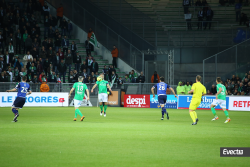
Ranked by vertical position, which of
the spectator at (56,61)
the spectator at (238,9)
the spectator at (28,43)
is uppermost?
the spectator at (238,9)

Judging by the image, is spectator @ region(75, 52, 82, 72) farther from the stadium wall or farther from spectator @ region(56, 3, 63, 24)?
spectator @ region(56, 3, 63, 24)

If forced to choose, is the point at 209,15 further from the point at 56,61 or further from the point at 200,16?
the point at 56,61

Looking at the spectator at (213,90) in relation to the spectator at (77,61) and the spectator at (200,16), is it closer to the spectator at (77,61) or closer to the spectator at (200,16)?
the spectator at (200,16)

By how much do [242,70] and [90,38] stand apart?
1554 centimetres

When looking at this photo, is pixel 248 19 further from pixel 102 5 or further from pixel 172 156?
pixel 172 156

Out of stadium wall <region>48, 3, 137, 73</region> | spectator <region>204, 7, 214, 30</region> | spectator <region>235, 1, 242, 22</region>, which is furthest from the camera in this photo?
spectator <region>235, 1, 242, 22</region>

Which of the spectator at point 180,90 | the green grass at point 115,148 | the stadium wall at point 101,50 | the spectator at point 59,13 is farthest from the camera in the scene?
the spectator at point 59,13

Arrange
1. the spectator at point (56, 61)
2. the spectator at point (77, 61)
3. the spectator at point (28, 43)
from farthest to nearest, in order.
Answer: the spectator at point (77, 61), the spectator at point (28, 43), the spectator at point (56, 61)

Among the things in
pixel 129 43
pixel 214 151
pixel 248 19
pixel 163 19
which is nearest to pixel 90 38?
pixel 129 43

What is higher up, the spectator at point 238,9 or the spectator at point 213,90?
the spectator at point 238,9

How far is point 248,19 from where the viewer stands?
38781 mm

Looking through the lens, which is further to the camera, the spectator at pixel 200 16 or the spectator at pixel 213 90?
the spectator at pixel 200 16

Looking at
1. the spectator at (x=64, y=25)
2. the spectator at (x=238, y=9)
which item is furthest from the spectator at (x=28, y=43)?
the spectator at (x=238, y=9)

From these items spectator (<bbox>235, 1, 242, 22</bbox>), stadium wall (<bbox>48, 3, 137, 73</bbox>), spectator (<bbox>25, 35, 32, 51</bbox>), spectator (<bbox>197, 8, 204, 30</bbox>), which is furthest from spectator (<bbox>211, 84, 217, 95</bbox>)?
spectator (<bbox>25, 35, 32, 51</bbox>)
